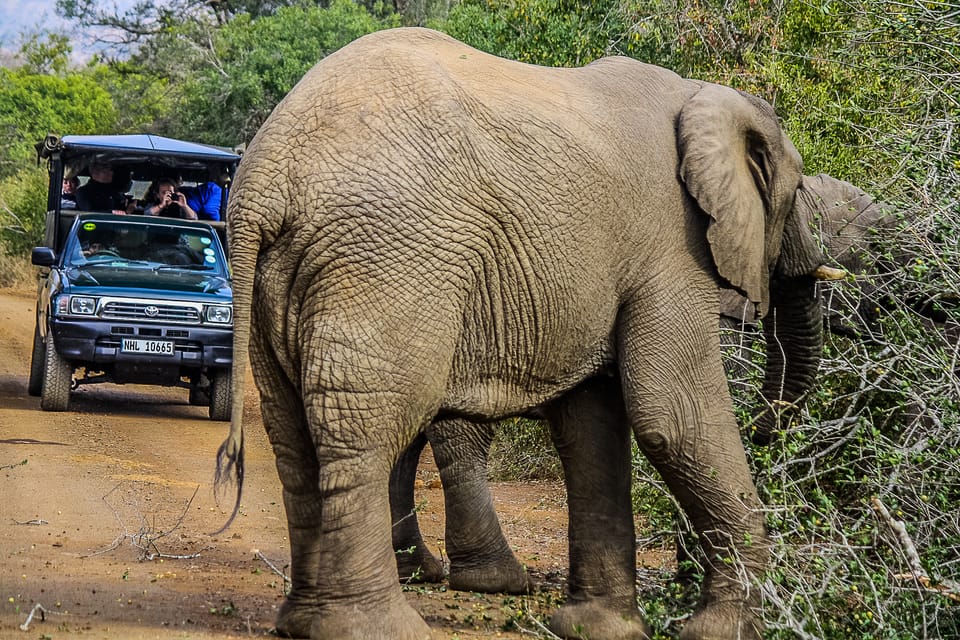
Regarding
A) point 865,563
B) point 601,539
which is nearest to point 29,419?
point 601,539

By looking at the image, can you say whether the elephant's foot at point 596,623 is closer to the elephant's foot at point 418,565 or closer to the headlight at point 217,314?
the elephant's foot at point 418,565

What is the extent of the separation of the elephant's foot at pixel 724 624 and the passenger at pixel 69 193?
11320 mm

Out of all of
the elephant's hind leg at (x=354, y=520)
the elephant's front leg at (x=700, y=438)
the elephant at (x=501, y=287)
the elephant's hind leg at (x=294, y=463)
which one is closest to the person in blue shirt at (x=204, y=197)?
the elephant at (x=501, y=287)

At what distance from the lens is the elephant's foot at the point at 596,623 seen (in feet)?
19.0

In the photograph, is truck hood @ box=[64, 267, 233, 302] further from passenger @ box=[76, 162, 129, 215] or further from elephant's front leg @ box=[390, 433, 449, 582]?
elephant's front leg @ box=[390, 433, 449, 582]

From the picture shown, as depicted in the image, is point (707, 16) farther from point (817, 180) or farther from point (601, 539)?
point (601, 539)

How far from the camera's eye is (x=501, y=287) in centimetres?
530

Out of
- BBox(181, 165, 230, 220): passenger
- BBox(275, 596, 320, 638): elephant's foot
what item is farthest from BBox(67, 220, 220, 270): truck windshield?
BBox(275, 596, 320, 638): elephant's foot

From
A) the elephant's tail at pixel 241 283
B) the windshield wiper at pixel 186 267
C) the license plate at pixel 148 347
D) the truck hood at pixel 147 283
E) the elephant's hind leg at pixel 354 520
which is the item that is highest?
the elephant's tail at pixel 241 283

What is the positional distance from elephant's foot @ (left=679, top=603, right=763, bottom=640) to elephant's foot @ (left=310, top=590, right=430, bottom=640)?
48.5 inches

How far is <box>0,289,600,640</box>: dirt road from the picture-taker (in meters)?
5.76

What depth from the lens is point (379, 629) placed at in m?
5.01

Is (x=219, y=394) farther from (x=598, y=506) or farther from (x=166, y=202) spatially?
(x=598, y=506)

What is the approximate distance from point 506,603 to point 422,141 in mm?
2434
